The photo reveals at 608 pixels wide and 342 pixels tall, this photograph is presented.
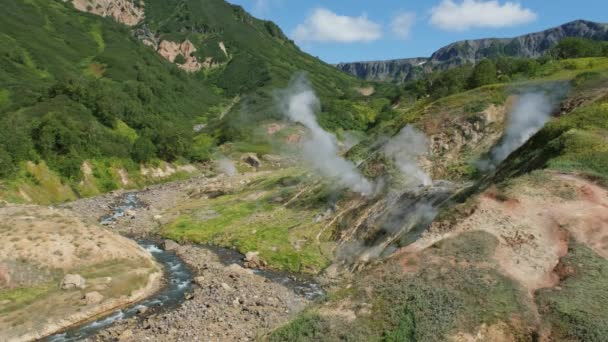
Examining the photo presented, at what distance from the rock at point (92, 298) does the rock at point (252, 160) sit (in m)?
80.5

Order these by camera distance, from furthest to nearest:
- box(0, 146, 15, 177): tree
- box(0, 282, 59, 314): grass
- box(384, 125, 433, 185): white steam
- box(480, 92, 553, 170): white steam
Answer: box(0, 146, 15, 177): tree, box(384, 125, 433, 185): white steam, box(480, 92, 553, 170): white steam, box(0, 282, 59, 314): grass

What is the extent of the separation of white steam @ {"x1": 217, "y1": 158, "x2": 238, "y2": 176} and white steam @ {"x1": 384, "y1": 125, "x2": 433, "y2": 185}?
5411 cm

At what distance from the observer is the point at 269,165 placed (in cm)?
11662

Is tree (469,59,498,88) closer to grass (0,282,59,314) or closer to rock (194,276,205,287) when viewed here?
rock (194,276,205,287)

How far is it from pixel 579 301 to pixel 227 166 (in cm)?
9762

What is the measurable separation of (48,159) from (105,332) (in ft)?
175

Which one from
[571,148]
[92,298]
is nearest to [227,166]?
[92,298]

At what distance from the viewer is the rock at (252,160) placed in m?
115

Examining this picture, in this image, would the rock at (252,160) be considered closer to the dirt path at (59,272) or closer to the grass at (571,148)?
the dirt path at (59,272)

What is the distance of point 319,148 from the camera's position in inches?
4013

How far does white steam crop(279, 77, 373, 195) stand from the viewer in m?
59.2

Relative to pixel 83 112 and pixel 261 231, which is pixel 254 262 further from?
pixel 83 112

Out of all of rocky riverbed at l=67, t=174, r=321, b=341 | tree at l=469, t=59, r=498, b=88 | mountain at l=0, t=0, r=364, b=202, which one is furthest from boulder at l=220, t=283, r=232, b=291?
tree at l=469, t=59, r=498, b=88

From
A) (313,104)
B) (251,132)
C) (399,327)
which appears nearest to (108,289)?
(399,327)
